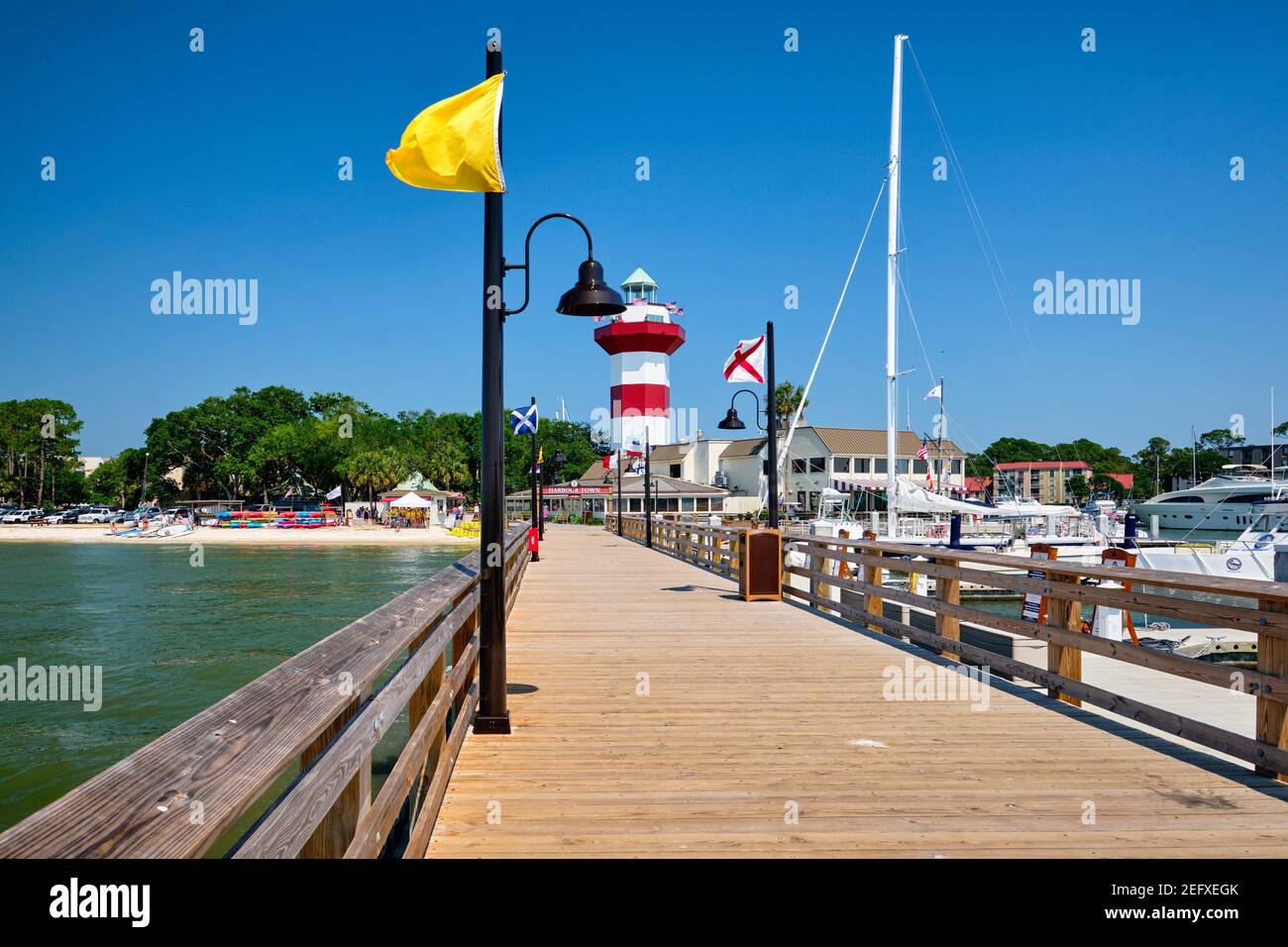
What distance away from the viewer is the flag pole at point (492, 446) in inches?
203

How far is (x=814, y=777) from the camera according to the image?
179 inches

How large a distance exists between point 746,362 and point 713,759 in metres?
12.4

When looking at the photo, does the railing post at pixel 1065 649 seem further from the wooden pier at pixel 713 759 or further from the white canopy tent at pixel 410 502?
the white canopy tent at pixel 410 502

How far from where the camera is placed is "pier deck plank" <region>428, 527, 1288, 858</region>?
3645 mm

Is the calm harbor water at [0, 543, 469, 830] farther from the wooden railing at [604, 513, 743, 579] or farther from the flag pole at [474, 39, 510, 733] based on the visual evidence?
the wooden railing at [604, 513, 743, 579]

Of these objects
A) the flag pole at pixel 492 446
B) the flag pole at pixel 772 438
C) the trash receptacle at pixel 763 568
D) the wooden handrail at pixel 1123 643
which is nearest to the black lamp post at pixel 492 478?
the flag pole at pixel 492 446

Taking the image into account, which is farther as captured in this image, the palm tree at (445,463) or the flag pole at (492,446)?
the palm tree at (445,463)

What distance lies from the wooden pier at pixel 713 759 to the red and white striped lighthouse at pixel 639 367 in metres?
31.3

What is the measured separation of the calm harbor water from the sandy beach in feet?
37.1


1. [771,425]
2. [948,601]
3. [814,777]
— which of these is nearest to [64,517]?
[771,425]

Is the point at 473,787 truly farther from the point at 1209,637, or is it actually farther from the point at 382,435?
the point at 382,435

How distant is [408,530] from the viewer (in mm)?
70438

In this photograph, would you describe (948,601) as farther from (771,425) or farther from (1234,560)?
(1234,560)
